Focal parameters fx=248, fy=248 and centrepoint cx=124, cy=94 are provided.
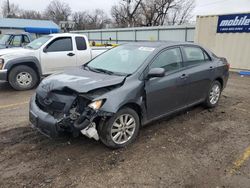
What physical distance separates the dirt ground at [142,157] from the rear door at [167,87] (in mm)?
453

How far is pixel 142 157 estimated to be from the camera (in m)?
3.65

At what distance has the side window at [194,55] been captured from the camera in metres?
4.97

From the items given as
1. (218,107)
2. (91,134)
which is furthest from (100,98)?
(218,107)

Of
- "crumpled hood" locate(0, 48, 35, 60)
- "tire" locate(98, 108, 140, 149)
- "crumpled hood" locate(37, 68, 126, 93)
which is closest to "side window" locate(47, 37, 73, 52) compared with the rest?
"crumpled hood" locate(0, 48, 35, 60)

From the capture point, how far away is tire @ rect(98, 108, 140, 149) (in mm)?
3615

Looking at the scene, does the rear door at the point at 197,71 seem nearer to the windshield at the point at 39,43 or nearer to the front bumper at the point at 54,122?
the front bumper at the point at 54,122

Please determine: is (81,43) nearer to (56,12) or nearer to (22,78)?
(22,78)

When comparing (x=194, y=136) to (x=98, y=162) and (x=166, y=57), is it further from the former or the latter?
(x=98, y=162)

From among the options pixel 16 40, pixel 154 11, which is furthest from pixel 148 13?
pixel 16 40

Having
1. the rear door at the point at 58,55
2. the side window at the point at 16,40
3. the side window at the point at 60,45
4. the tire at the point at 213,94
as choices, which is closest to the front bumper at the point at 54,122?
the tire at the point at 213,94

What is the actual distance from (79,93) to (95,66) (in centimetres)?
137

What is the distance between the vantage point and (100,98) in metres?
3.50

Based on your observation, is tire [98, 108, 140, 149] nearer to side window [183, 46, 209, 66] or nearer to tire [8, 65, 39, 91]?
side window [183, 46, 209, 66]

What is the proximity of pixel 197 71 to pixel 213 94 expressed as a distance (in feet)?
3.37
